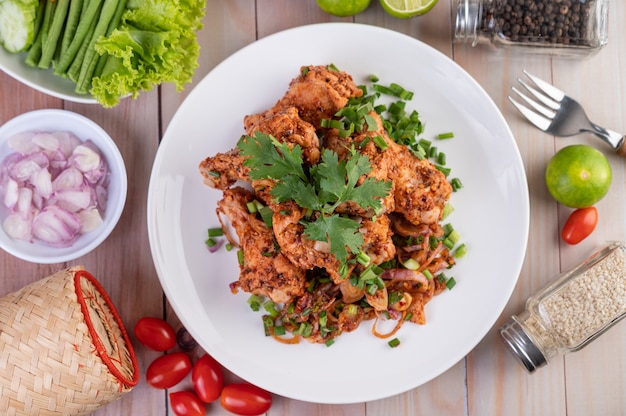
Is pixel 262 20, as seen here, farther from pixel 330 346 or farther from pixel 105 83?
pixel 330 346

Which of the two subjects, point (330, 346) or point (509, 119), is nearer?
point (330, 346)

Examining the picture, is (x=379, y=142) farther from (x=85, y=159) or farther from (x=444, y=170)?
(x=85, y=159)

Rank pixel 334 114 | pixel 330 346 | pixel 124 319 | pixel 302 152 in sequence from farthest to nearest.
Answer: pixel 124 319, pixel 330 346, pixel 334 114, pixel 302 152

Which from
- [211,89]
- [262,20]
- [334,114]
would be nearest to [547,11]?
[334,114]

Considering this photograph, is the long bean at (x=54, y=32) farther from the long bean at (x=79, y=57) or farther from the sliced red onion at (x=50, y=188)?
the sliced red onion at (x=50, y=188)

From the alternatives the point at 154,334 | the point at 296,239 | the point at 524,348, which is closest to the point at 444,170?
the point at 296,239

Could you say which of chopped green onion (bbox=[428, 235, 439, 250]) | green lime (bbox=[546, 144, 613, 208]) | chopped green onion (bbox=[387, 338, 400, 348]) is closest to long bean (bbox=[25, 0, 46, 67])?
chopped green onion (bbox=[428, 235, 439, 250])
